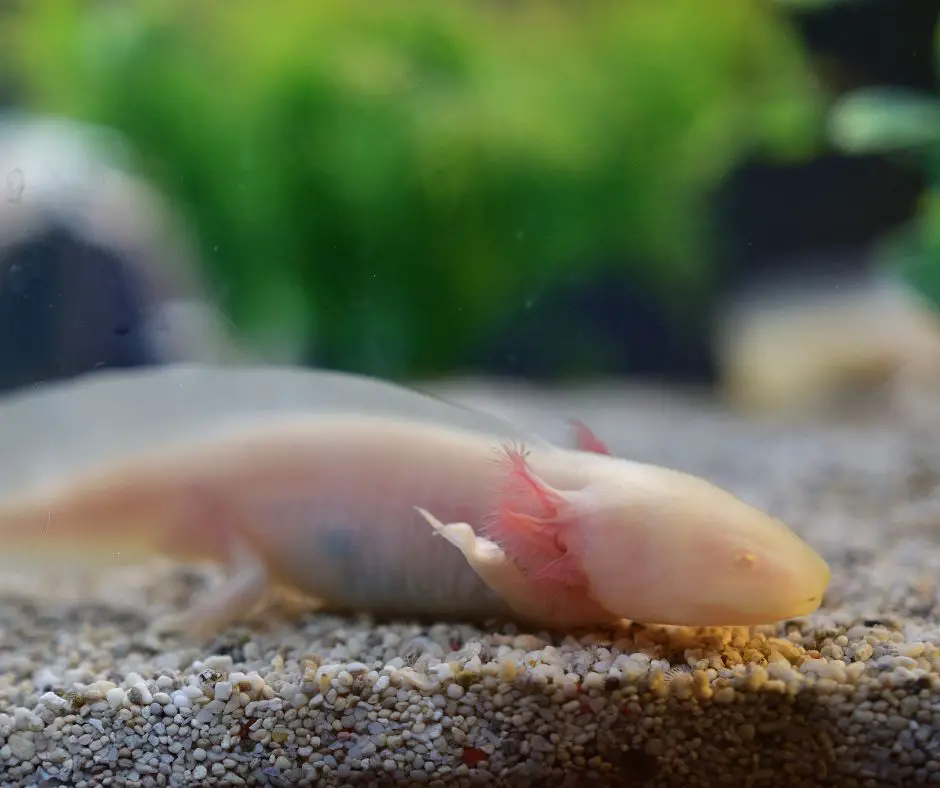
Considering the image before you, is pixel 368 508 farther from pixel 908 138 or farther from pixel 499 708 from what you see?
pixel 908 138

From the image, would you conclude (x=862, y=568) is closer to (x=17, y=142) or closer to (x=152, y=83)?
(x=17, y=142)

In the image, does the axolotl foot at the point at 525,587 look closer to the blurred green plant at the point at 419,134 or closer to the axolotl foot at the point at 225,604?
the axolotl foot at the point at 225,604

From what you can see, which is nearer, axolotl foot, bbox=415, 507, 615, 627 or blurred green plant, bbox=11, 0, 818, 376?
axolotl foot, bbox=415, 507, 615, 627

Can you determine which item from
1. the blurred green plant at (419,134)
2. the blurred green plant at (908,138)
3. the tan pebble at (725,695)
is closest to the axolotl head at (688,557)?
the tan pebble at (725,695)

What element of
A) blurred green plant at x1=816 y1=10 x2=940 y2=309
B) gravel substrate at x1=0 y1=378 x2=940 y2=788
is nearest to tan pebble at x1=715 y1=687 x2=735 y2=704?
gravel substrate at x1=0 y1=378 x2=940 y2=788

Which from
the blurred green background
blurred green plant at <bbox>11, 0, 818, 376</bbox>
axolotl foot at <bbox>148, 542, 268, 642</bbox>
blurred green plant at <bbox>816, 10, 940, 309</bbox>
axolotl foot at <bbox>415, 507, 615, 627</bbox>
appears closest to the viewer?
axolotl foot at <bbox>415, 507, 615, 627</bbox>

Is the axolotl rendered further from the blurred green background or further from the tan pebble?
the blurred green background

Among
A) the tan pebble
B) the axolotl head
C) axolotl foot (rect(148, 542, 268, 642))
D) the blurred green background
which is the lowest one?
axolotl foot (rect(148, 542, 268, 642))
